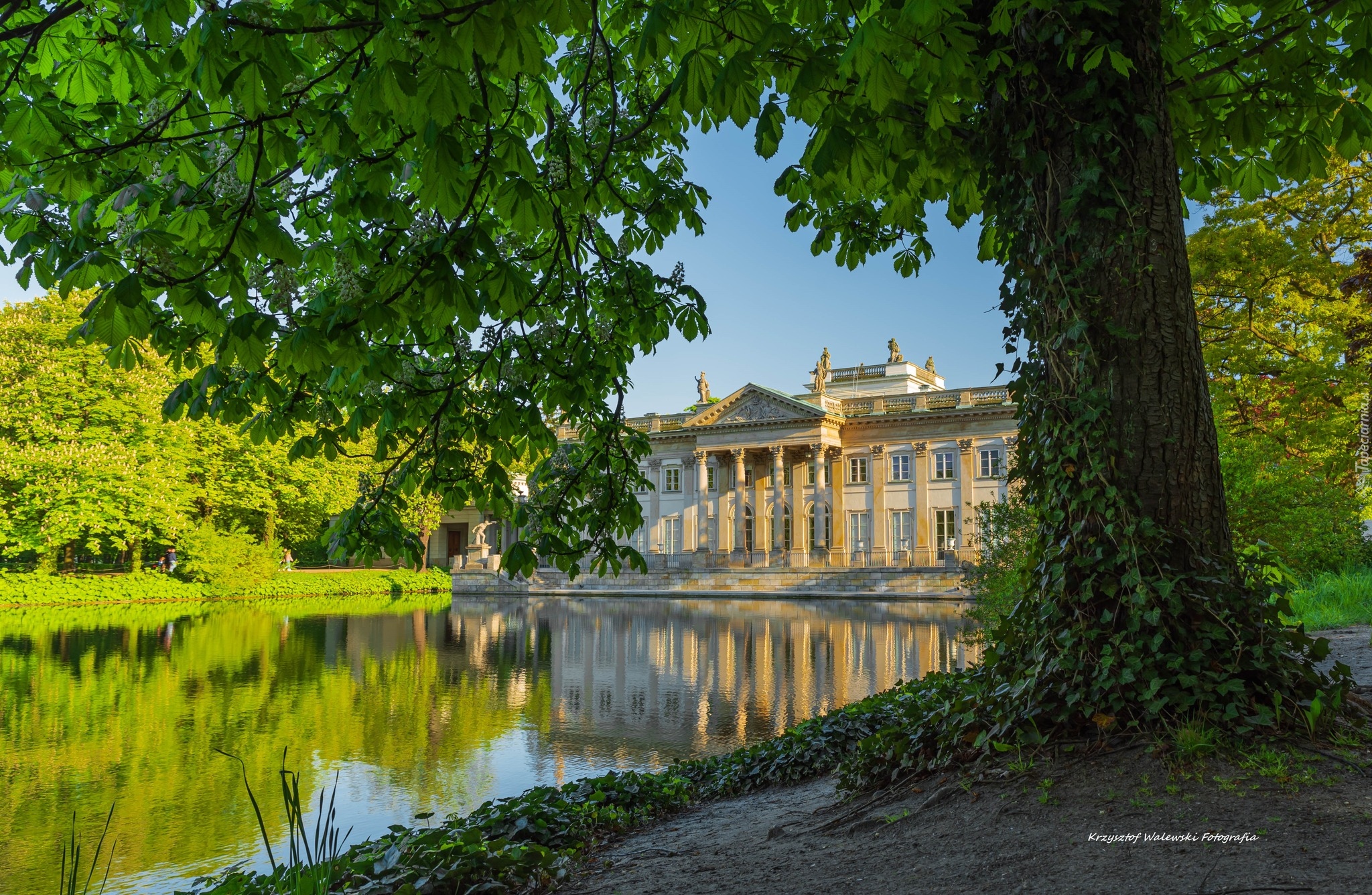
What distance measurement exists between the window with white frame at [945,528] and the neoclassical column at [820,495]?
21.0 ft

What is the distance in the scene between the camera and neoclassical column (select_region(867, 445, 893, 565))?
169ft

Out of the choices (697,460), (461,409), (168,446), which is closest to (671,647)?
(461,409)

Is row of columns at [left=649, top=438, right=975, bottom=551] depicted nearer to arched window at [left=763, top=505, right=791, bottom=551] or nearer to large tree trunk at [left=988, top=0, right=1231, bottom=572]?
arched window at [left=763, top=505, right=791, bottom=551]

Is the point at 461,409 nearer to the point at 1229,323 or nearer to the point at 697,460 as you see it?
the point at 1229,323

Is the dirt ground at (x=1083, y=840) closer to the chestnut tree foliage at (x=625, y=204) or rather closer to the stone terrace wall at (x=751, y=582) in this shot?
the chestnut tree foliage at (x=625, y=204)

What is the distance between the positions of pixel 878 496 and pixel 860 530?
7.39ft

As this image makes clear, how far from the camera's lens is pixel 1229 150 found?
6.82 metres

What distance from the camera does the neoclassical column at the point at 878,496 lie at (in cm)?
5166

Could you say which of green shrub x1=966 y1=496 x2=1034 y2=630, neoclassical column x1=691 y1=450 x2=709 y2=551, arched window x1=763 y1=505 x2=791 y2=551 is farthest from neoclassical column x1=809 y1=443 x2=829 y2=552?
green shrub x1=966 y1=496 x2=1034 y2=630

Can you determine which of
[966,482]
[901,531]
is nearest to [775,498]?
[901,531]

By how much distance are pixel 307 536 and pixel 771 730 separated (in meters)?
45.5

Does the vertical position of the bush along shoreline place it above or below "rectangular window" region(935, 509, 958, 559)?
below

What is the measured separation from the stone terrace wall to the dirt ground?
121ft

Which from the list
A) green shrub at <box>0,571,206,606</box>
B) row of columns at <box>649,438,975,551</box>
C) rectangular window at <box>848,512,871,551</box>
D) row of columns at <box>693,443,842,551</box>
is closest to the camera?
green shrub at <box>0,571,206,606</box>
